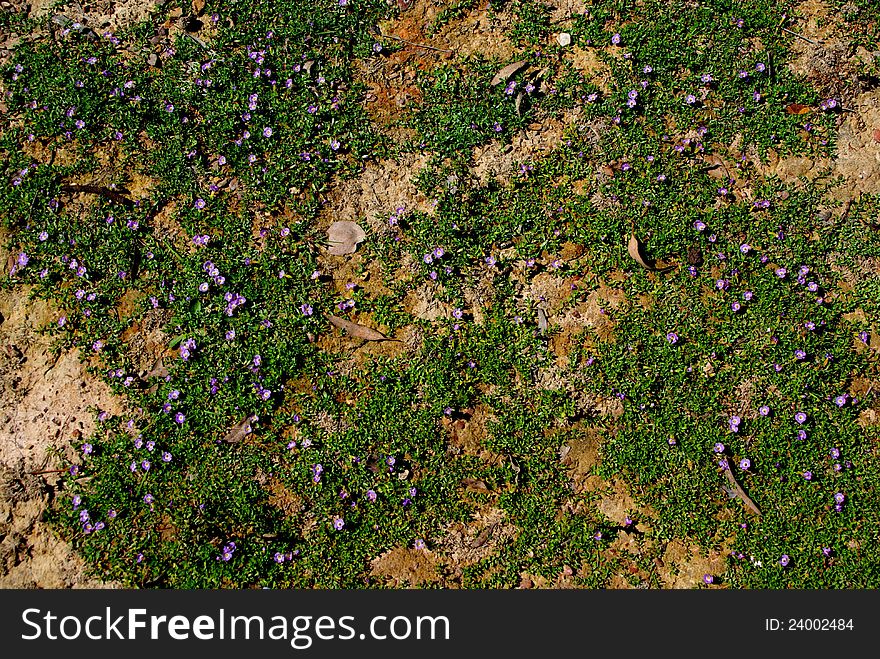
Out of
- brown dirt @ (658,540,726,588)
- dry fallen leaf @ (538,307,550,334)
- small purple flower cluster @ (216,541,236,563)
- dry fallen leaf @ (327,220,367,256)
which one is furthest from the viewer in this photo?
dry fallen leaf @ (327,220,367,256)

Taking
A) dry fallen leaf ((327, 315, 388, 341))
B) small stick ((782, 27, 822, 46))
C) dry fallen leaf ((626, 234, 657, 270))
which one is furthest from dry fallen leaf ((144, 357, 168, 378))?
small stick ((782, 27, 822, 46))

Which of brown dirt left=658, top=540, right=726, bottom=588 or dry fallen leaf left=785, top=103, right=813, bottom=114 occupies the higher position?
dry fallen leaf left=785, top=103, right=813, bottom=114

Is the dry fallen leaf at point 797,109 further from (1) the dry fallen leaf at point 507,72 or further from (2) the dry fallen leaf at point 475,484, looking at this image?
(2) the dry fallen leaf at point 475,484

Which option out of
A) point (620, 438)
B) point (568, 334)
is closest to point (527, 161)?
point (568, 334)

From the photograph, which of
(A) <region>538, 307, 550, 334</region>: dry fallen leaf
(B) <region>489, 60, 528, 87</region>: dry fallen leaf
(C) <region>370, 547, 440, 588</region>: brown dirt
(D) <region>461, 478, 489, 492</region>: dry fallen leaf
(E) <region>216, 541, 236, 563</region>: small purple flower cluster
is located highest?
(B) <region>489, 60, 528, 87</region>: dry fallen leaf

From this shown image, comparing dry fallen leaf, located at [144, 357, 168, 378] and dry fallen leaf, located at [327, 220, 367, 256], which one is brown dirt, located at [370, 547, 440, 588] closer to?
dry fallen leaf, located at [144, 357, 168, 378]

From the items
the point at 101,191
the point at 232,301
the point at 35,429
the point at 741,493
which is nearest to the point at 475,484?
the point at 741,493

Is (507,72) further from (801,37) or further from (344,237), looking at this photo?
(801,37)
